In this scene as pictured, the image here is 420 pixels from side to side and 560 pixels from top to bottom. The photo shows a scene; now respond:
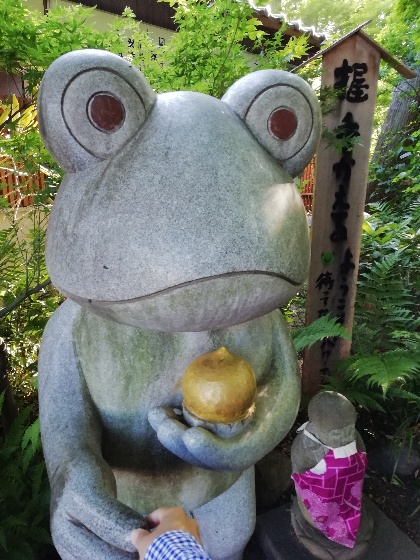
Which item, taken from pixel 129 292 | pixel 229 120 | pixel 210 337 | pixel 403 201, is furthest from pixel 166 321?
pixel 403 201

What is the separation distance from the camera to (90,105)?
99 centimetres

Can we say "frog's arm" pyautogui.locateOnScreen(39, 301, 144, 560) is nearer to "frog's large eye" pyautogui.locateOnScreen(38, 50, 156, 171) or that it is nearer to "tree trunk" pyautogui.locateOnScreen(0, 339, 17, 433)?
"frog's large eye" pyautogui.locateOnScreen(38, 50, 156, 171)

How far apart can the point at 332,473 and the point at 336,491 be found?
0.37 ft

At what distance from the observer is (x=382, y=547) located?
7.93 ft

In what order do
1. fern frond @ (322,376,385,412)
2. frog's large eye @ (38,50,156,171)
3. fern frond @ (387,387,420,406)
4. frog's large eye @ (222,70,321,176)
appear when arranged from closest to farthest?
1. frog's large eye @ (38,50,156,171)
2. frog's large eye @ (222,70,321,176)
3. fern frond @ (387,387,420,406)
4. fern frond @ (322,376,385,412)

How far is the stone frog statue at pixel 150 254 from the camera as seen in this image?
97 centimetres

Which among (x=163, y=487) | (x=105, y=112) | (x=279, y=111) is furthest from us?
(x=163, y=487)

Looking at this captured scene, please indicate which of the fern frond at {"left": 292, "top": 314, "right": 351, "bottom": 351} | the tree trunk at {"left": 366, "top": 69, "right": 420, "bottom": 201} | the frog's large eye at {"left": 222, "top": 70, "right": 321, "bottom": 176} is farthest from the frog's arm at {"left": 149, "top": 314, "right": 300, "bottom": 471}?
the tree trunk at {"left": 366, "top": 69, "right": 420, "bottom": 201}

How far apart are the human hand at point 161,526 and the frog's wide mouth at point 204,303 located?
0.41m

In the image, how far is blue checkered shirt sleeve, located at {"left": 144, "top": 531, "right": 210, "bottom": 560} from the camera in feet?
2.88

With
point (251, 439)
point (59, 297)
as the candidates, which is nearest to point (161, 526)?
point (251, 439)

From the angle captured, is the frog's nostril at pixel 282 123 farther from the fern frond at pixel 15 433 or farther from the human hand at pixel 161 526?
the fern frond at pixel 15 433

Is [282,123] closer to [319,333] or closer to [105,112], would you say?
[105,112]

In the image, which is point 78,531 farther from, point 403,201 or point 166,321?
point 403,201
